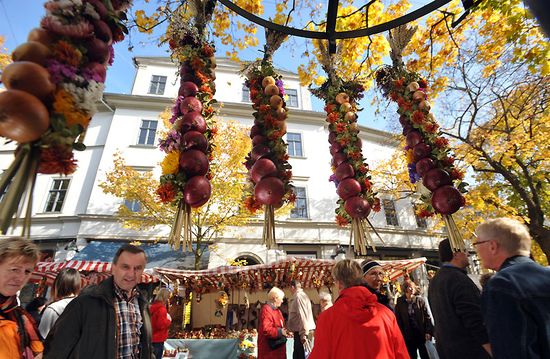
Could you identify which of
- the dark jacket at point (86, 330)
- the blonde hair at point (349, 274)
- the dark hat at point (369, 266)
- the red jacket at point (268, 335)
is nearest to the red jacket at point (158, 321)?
the red jacket at point (268, 335)

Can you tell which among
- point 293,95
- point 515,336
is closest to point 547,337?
point 515,336

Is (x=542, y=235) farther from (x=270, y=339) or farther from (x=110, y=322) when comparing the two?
(x=110, y=322)

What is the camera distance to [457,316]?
245 cm

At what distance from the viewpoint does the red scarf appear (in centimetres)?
178

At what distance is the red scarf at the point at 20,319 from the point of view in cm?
178

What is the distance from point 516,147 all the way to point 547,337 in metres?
9.44

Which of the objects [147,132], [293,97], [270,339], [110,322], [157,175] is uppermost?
[293,97]

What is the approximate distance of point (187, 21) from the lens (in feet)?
7.89

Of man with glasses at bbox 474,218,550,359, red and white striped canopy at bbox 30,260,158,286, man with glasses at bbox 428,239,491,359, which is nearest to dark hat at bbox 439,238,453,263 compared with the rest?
man with glasses at bbox 428,239,491,359

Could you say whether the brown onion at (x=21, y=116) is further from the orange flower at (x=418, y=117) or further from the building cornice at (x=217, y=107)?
the building cornice at (x=217, y=107)

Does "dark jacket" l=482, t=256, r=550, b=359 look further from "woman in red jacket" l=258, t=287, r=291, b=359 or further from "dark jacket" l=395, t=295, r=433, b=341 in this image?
"dark jacket" l=395, t=295, r=433, b=341

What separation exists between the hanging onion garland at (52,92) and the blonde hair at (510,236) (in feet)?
8.11

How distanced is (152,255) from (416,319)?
1147 cm

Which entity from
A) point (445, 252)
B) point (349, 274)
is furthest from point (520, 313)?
point (445, 252)
